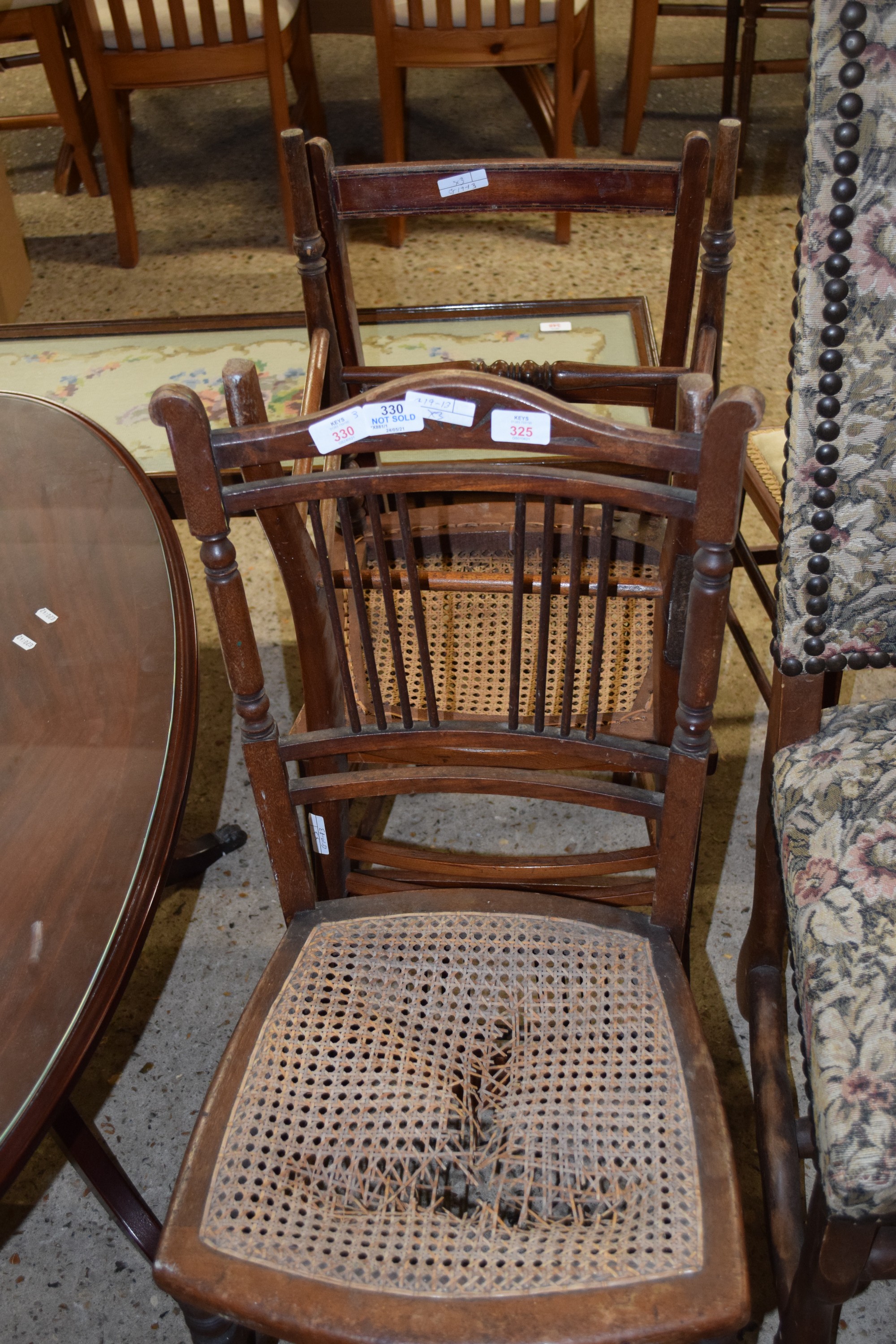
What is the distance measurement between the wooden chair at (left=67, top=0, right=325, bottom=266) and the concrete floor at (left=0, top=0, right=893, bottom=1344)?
405 mm

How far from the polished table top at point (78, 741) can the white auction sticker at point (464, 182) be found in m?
0.51

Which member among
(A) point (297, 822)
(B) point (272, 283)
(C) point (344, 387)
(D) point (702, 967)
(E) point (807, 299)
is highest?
(E) point (807, 299)

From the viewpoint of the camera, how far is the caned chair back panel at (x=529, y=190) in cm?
136

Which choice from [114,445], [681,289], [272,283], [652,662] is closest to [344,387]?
[114,445]

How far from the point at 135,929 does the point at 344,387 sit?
35.9 inches

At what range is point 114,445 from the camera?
1374mm

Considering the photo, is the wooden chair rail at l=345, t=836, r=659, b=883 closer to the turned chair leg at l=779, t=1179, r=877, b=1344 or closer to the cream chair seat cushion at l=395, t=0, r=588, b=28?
the turned chair leg at l=779, t=1179, r=877, b=1344

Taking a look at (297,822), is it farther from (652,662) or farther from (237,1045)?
(652,662)

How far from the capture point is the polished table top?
79cm

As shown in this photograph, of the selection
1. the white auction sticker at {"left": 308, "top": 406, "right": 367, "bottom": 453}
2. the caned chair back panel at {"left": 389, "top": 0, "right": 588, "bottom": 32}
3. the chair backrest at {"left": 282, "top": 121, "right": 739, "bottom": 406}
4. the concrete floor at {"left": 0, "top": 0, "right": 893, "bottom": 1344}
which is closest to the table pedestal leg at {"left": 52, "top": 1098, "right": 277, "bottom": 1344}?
the concrete floor at {"left": 0, "top": 0, "right": 893, "bottom": 1344}

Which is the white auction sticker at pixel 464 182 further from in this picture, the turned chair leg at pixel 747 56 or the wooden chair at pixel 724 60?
the wooden chair at pixel 724 60

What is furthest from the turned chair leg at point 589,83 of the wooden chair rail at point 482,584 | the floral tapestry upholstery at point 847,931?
the floral tapestry upholstery at point 847,931

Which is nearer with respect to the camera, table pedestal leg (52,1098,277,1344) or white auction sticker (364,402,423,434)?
white auction sticker (364,402,423,434)

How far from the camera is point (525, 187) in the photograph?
4.56 ft
